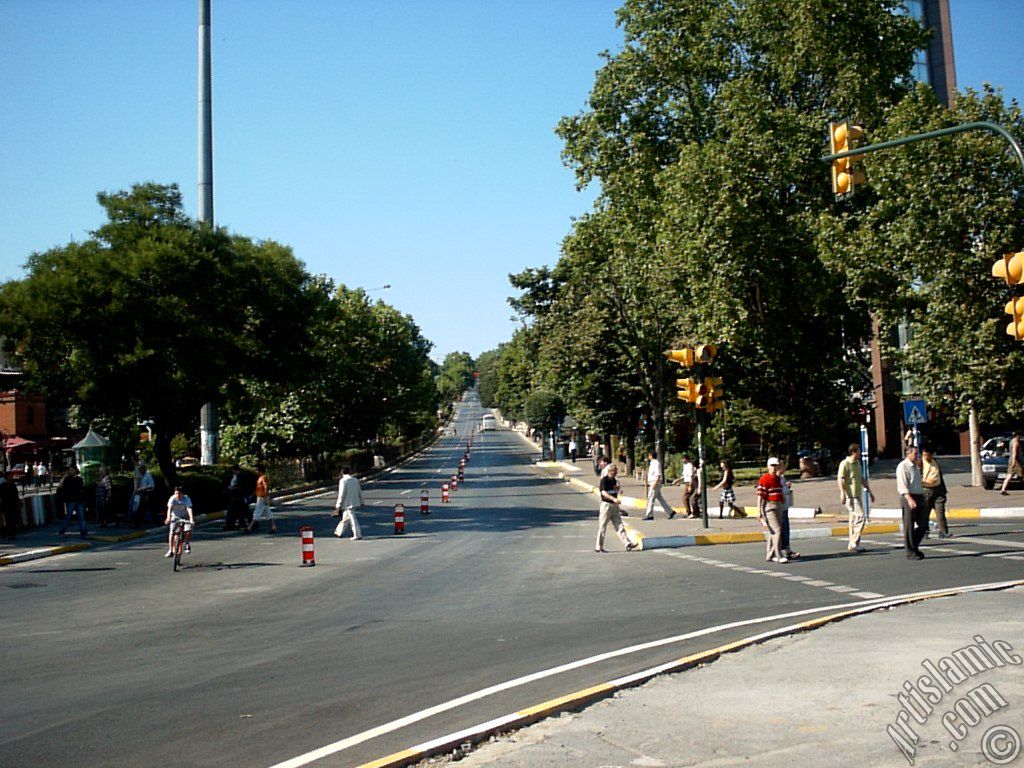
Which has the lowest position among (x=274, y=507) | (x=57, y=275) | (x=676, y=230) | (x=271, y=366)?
(x=274, y=507)

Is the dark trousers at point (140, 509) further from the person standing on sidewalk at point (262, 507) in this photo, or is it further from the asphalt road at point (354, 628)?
the asphalt road at point (354, 628)

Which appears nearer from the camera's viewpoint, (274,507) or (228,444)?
(274,507)

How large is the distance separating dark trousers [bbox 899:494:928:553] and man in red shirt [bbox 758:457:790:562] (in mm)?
1856

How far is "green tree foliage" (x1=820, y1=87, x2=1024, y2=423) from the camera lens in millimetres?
28125

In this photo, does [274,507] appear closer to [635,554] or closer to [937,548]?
[635,554]

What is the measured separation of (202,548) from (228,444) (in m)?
30.1

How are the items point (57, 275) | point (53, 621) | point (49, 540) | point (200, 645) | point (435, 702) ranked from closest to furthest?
point (435, 702)
point (200, 645)
point (53, 621)
point (49, 540)
point (57, 275)

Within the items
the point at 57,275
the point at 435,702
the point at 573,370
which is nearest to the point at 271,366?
the point at 57,275

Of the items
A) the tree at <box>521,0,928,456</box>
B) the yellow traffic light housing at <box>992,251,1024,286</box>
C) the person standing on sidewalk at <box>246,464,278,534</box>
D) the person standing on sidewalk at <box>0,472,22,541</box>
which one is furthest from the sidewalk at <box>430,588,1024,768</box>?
the tree at <box>521,0,928,456</box>

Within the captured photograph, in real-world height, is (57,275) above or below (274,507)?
above

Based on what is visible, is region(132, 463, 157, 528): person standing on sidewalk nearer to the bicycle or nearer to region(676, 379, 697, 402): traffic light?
the bicycle

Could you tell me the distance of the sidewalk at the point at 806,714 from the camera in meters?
6.04

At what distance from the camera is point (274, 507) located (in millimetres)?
39281

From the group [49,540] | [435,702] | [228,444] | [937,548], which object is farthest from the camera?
[228,444]
